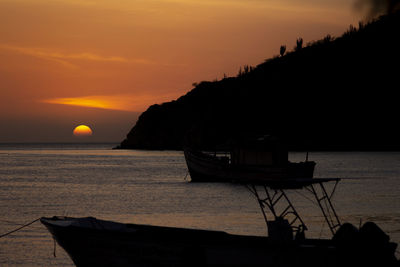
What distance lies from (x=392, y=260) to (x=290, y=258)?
2673mm

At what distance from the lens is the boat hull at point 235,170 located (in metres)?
51.4

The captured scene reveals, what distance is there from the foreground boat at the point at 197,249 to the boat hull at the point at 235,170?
2823 cm

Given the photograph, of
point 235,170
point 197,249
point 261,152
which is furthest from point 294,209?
point 235,170

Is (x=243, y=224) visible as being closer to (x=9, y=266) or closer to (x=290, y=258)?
(x=9, y=266)

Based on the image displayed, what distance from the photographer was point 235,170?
5356 centimetres

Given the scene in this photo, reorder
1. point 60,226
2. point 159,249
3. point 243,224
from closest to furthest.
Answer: point 159,249 < point 60,226 < point 243,224

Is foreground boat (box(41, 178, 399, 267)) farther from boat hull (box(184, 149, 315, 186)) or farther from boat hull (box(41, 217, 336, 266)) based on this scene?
boat hull (box(184, 149, 315, 186))

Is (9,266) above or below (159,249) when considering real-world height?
below

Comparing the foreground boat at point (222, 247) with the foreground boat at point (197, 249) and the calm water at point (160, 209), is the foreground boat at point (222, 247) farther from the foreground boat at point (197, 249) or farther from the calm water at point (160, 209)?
the calm water at point (160, 209)

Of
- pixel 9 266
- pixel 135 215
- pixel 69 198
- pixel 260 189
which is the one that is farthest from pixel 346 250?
pixel 260 189

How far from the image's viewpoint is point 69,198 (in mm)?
51438

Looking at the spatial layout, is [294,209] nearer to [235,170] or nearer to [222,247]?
[222,247]

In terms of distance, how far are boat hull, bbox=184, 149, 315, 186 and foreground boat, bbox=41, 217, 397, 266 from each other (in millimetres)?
28232

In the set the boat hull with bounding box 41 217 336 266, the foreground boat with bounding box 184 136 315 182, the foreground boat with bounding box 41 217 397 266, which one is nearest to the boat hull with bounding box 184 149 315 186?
Result: the foreground boat with bounding box 184 136 315 182
